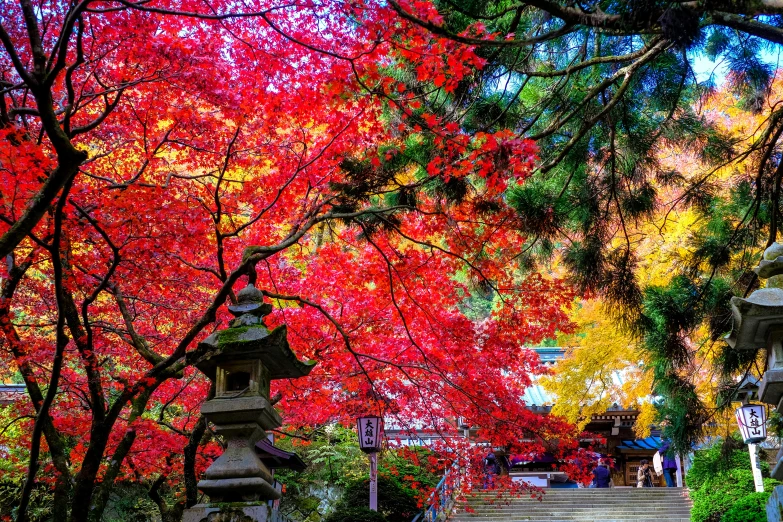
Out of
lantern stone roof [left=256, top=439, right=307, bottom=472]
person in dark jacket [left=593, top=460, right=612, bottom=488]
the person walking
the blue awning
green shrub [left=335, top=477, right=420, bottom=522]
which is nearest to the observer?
lantern stone roof [left=256, top=439, right=307, bottom=472]

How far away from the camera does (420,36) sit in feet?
21.7

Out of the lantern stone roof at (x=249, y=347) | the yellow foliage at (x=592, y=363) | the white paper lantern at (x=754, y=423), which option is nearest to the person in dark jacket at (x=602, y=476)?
the yellow foliage at (x=592, y=363)

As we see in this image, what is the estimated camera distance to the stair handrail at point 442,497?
45.4 feet

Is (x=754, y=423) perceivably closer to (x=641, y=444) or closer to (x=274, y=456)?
(x=274, y=456)

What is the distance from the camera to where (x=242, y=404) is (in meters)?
5.20

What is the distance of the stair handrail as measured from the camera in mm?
13826

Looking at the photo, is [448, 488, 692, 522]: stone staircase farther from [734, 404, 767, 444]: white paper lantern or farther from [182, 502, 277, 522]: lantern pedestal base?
[182, 502, 277, 522]: lantern pedestal base

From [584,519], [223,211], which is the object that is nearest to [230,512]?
[223,211]

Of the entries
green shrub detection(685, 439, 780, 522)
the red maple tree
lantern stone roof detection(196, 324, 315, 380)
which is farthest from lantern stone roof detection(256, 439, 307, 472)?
green shrub detection(685, 439, 780, 522)

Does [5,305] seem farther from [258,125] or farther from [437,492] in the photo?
[437,492]

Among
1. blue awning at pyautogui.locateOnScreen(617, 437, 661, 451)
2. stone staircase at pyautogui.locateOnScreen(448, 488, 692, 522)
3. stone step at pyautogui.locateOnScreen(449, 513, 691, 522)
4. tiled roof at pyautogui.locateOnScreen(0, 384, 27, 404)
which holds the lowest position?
stone step at pyautogui.locateOnScreen(449, 513, 691, 522)

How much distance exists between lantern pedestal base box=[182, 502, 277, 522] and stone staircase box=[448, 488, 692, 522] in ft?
38.6

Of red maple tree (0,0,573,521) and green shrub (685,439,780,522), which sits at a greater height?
red maple tree (0,0,573,521)

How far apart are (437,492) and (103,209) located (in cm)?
1016
